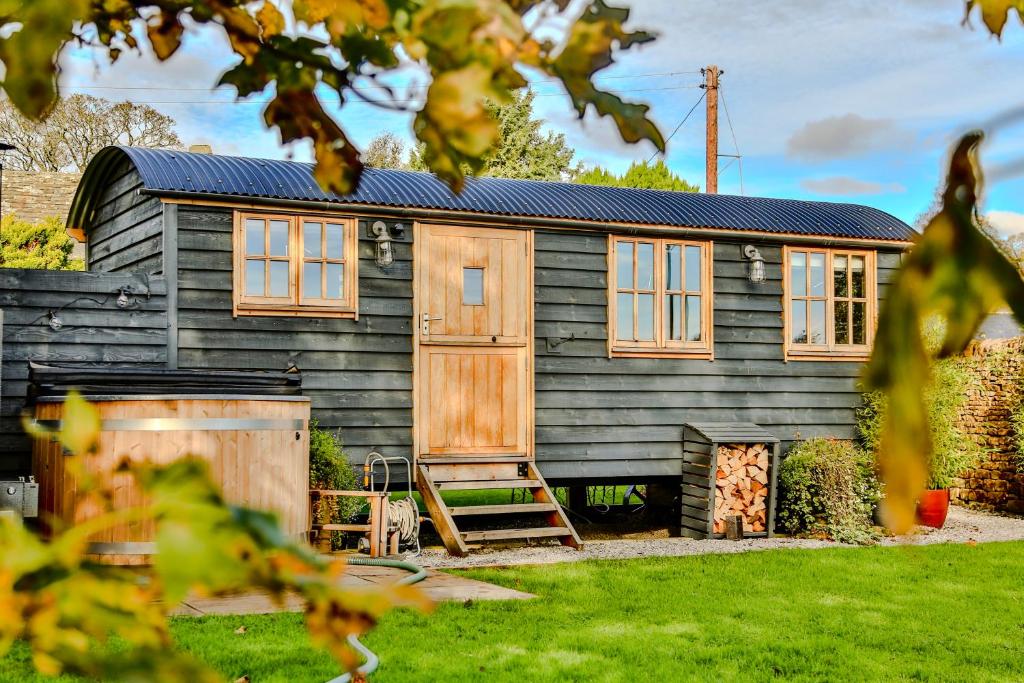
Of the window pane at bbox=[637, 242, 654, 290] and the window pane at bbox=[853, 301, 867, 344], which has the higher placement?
the window pane at bbox=[637, 242, 654, 290]

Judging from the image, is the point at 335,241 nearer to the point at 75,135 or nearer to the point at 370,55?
the point at 370,55

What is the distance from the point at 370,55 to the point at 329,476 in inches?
311

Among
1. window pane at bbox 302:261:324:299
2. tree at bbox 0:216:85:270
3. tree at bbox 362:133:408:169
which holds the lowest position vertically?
window pane at bbox 302:261:324:299

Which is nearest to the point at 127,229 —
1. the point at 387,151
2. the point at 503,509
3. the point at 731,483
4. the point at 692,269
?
the point at 503,509

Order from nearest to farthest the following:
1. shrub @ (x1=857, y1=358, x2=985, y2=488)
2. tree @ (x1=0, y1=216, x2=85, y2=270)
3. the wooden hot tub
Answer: the wooden hot tub → shrub @ (x1=857, y1=358, x2=985, y2=488) → tree @ (x1=0, y1=216, x2=85, y2=270)

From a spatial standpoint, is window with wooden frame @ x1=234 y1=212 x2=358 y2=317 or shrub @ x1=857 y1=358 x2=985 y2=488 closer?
window with wooden frame @ x1=234 y1=212 x2=358 y2=317

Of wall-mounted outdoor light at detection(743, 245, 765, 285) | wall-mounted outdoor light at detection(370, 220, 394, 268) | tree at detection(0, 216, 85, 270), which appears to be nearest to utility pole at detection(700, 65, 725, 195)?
wall-mounted outdoor light at detection(743, 245, 765, 285)

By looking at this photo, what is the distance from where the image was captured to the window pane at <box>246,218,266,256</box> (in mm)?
8891

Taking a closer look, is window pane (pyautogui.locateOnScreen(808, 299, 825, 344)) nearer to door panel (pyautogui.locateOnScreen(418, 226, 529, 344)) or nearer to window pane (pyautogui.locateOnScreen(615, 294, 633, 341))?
window pane (pyautogui.locateOnScreen(615, 294, 633, 341))

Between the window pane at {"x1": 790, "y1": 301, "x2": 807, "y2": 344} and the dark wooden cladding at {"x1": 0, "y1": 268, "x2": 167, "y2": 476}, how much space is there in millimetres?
6378

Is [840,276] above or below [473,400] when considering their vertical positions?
above

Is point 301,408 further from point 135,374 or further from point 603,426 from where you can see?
point 603,426

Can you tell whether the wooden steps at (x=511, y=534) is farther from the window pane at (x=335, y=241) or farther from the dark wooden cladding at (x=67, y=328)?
the dark wooden cladding at (x=67, y=328)

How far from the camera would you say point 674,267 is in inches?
414
